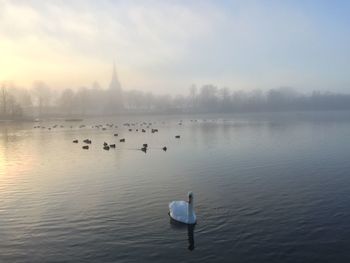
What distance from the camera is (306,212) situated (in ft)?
71.6

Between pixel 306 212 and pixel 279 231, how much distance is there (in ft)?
11.8

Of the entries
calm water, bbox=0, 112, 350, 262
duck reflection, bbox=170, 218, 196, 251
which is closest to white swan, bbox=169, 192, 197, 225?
duck reflection, bbox=170, 218, 196, 251

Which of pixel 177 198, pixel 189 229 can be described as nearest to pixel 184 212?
pixel 189 229

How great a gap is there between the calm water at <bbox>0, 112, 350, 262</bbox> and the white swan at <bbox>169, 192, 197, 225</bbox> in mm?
401

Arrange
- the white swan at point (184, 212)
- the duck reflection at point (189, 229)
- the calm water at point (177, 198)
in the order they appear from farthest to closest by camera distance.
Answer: the white swan at point (184, 212) → the duck reflection at point (189, 229) → the calm water at point (177, 198)

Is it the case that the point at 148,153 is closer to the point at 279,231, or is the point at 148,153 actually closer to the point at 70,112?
the point at 279,231

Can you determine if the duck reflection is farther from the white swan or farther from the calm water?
the white swan

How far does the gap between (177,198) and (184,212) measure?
5121 millimetres

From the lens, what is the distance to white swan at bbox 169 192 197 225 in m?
19.8

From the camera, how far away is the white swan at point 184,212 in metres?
19.8

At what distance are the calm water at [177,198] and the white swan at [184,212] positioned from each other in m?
0.40

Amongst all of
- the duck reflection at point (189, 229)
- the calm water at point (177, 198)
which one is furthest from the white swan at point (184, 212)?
the calm water at point (177, 198)

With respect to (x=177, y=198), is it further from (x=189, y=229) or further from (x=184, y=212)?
(x=189, y=229)

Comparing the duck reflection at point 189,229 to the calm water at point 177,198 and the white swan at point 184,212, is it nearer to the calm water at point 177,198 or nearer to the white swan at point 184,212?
the calm water at point 177,198
